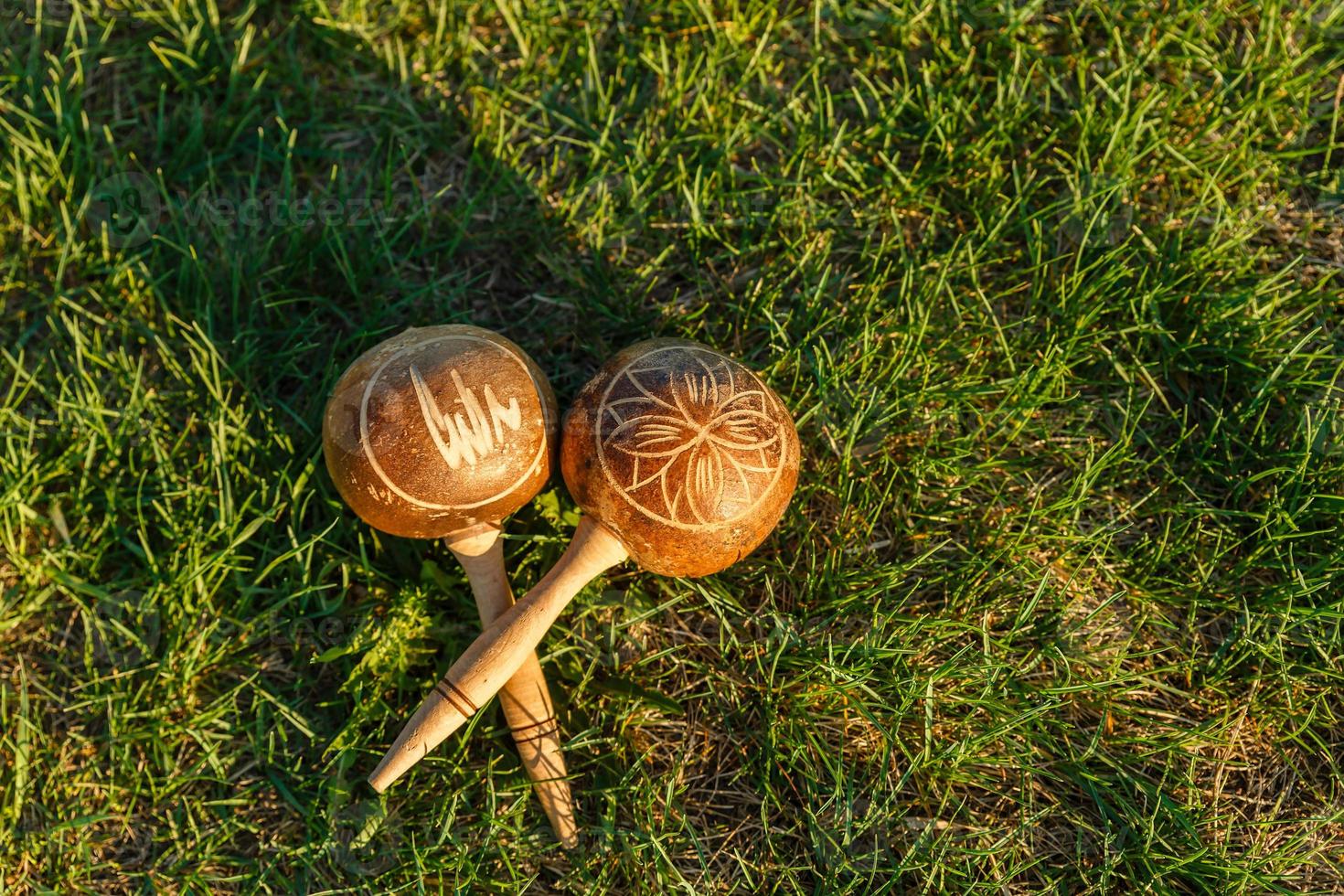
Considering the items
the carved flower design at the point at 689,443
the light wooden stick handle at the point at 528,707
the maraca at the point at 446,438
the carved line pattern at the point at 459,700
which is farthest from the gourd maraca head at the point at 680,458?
the carved line pattern at the point at 459,700

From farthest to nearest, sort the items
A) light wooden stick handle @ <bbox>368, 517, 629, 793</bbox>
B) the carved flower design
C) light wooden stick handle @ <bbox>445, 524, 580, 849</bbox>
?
light wooden stick handle @ <bbox>445, 524, 580, 849</bbox>, light wooden stick handle @ <bbox>368, 517, 629, 793</bbox>, the carved flower design

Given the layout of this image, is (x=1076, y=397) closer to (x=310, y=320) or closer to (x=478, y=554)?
(x=478, y=554)

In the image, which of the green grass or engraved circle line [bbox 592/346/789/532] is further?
the green grass

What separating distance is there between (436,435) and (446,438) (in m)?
0.03

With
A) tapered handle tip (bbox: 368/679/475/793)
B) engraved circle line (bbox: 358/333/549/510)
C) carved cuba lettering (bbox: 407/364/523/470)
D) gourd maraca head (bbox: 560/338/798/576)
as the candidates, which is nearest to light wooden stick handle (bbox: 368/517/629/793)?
tapered handle tip (bbox: 368/679/475/793)

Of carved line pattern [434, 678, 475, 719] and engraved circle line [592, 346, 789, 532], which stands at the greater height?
engraved circle line [592, 346, 789, 532]

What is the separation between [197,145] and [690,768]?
2923mm

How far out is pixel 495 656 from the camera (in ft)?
8.41

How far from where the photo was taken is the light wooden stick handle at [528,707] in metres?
2.72

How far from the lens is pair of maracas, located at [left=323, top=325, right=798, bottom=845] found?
2.45 meters

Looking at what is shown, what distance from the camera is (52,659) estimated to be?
Answer: 10.1 ft

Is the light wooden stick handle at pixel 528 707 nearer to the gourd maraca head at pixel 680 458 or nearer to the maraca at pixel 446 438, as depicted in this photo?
the maraca at pixel 446 438

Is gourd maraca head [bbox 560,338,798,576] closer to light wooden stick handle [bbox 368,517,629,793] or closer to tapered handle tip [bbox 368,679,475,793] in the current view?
light wooden stick handle [bbox 368,517,629,793]

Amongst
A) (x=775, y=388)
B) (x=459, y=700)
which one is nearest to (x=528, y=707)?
(x=459, y=700)
